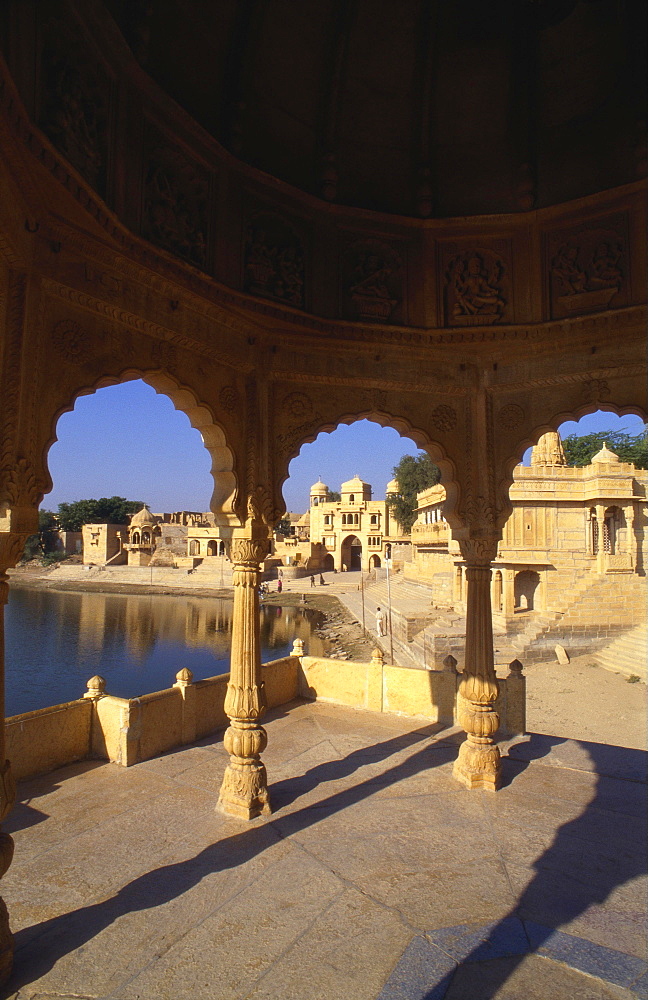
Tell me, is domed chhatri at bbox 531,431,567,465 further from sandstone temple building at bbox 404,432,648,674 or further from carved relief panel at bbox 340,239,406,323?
carved relief panel at bbox 340,239,406,323

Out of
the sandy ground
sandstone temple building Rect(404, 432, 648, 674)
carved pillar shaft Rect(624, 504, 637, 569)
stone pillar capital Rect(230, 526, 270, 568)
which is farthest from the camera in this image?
carved pillar shaft Rect(624, 504, 637, 569)

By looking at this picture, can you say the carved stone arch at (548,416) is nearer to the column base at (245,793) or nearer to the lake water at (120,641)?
the column base at (245,793)

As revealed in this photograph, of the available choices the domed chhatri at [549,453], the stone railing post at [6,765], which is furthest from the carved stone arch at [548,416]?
the domed chhatri at [549,453]

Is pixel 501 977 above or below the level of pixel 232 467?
below

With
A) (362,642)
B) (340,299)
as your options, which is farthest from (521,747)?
(362,642)

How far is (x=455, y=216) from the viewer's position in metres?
5.52

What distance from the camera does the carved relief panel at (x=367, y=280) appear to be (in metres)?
5.48

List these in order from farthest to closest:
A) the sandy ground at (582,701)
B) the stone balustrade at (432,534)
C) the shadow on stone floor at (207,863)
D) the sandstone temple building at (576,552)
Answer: the stone balustrade at (432,534)
the sandstone temple building at (576,552)
the sandy ground at (582,701)
the shadow on stone floor at (207,863)

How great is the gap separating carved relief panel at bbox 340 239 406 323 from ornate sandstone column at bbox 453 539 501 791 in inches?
98.8

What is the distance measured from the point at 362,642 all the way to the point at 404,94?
2579 centimetres

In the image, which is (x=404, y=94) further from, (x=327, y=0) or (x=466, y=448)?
(x=466, y=448)

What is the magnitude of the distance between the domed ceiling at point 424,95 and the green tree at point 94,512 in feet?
259

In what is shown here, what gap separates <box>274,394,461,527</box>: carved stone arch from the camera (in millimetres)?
5617

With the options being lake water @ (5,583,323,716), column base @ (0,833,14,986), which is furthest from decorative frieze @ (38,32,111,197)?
lake water @ (5,583,323,716)
